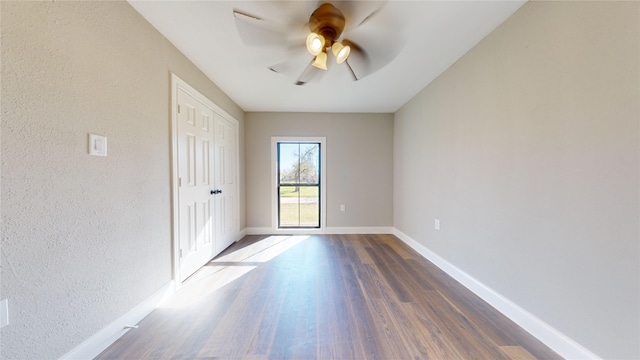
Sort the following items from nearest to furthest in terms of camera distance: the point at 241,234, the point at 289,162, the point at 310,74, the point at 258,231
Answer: the point at 310,74
the point at 241,234
the point at 258,231
the point at 289,162

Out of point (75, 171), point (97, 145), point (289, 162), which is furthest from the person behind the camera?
point (289, 162)

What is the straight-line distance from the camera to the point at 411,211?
331 cm

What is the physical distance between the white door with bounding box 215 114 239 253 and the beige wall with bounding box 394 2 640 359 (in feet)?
9.53

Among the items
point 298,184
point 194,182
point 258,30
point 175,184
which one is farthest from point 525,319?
point 298,184

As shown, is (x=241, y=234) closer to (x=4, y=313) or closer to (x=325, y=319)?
(x=325, y=319)

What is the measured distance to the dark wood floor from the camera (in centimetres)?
132

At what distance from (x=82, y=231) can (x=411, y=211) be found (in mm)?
3455

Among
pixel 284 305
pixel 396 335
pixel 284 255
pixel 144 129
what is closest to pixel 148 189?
pixel 144 129

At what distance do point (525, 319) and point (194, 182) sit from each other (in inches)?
121

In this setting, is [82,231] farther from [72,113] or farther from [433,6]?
[433,6]

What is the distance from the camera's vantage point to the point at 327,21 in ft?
4.21

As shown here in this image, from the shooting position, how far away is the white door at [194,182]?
2127mm

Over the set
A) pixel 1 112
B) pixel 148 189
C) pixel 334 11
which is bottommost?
pixel 148 189

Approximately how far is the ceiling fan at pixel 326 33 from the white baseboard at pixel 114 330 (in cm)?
203
